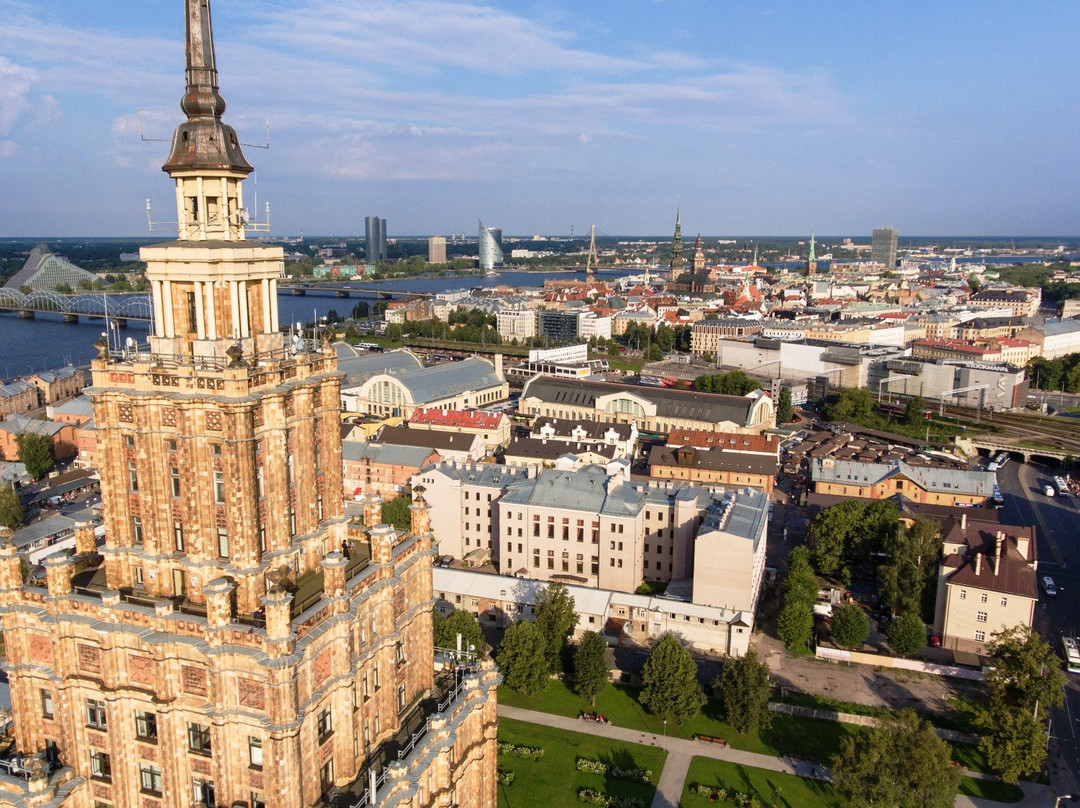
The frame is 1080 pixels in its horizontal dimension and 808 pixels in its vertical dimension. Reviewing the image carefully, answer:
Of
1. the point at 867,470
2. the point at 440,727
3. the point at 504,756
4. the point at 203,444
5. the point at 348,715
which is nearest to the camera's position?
the point at 203,444

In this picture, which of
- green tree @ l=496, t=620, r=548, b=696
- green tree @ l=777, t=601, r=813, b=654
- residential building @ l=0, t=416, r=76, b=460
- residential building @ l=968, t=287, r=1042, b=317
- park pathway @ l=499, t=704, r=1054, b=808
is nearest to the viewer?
park pathway @ l=499, t=704, r=1054, b=808

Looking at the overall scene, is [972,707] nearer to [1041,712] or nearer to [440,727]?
[1041,712]

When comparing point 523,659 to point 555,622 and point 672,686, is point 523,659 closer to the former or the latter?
point 555,622

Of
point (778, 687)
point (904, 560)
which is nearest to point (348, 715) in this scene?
point (778, 687)

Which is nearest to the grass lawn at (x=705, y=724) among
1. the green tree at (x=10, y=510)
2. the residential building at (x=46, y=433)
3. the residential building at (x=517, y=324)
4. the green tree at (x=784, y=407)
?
the green tree at (x=10, y=510)

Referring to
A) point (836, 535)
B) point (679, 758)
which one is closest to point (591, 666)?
point (679, 758)

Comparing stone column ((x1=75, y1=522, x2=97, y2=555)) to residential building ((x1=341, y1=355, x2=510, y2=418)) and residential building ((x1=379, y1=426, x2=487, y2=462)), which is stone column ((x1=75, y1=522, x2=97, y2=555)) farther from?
residential building ((x1=341, y1=355, x2=510, y2=418))

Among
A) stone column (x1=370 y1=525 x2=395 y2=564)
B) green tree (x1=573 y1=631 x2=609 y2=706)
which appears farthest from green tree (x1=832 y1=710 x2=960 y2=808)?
stone column (x1=370 y1=525 x2=395 y2=564)
